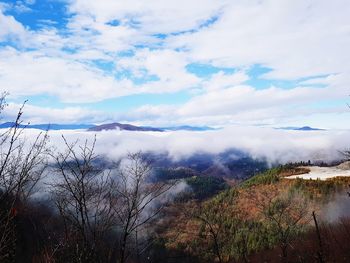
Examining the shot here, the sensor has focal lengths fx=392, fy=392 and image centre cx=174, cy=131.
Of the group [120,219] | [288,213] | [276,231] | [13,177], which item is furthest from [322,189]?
[13,177]

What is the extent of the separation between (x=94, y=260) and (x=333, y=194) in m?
190

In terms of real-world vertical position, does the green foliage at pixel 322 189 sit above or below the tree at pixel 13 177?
below

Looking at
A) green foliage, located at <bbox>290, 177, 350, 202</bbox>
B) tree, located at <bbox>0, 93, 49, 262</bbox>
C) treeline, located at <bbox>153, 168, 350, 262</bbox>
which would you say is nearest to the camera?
tree, located at <bbox>0, 93, 49, 262</bbox>

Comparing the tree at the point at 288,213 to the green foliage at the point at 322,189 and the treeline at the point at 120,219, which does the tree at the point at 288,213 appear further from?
the green foliage at the point at 322,189

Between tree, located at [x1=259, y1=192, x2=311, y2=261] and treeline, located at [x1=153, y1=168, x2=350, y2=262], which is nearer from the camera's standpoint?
tree, located at [x1=259, y1=192, x2=311, y2=261]

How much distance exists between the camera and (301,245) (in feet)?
361

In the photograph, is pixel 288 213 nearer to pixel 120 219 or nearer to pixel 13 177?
pixel 120 219

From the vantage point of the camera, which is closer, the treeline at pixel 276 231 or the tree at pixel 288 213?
the tree at pixel 288 213

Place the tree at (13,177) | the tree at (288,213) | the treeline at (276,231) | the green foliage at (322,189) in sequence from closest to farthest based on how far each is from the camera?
1. the tree at (13,177)
2. the tree at (288,213)
3. the treeline at (276,231)
4. the green foliage at (322,189)

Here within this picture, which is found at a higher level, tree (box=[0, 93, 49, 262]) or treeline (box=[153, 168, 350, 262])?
tree (box=[0, 93, 49, 262])

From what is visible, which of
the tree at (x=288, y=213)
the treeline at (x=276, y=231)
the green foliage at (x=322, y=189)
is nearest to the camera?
the tree at (x=288, y=213)

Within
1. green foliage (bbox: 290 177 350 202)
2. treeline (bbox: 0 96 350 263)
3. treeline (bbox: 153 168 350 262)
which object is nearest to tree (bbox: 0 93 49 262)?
treeline (bbox: 0 96 350 263)

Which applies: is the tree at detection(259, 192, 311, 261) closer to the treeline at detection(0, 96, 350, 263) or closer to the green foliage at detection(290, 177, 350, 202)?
the treeline at detection(0, 96, 350, 263)

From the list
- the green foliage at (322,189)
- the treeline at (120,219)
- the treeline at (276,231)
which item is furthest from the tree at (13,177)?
the green foliage at (322,189)
